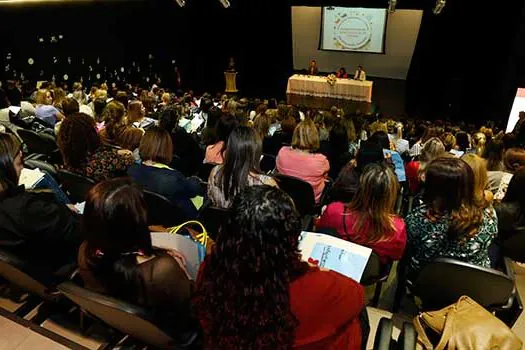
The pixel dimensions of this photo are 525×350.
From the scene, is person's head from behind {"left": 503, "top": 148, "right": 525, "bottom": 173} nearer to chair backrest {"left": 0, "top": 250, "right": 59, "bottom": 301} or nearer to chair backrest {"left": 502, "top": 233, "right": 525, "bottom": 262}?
chair backrest {"left": 502, "top": 233, "right": 525, "bottom": 262}

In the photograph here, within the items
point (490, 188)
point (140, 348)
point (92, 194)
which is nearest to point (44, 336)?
point (140, 348)

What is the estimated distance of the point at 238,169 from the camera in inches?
109

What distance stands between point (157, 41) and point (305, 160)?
972cm

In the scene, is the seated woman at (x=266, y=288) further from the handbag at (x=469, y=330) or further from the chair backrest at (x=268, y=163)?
the chair backrest at (x=268, y=163)

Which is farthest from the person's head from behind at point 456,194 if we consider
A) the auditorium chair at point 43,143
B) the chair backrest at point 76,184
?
the auditorium chair at point 43,143

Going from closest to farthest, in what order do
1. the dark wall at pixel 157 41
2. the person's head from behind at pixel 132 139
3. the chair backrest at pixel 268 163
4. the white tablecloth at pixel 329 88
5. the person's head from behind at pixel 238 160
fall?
the person's head from behind at pixel 238 160 < the person's head from behind at pixel 132 139 < the chair backrest at pixel 268 163 < the dark wall at pixel 157 41 < the white tablecloth at pixel 329 88

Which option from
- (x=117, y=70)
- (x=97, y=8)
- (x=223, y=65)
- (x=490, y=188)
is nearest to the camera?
(x=490, y=188)

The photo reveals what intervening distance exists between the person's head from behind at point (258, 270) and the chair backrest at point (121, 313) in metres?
0.29

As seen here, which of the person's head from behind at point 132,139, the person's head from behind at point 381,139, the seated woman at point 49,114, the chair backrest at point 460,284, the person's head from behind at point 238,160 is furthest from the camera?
the seated woman at point 49,114

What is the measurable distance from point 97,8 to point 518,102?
9.64 m

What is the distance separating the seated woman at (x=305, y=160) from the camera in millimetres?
3602

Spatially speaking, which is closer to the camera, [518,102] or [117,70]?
[518,102]

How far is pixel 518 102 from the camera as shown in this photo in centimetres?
948

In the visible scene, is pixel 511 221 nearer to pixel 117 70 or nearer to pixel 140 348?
pixel 140 348
